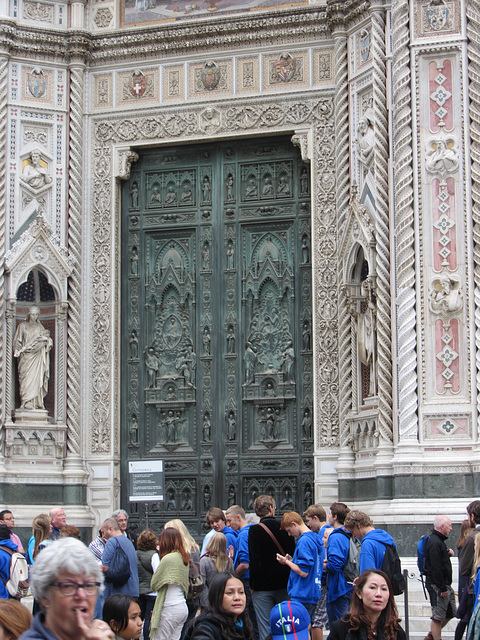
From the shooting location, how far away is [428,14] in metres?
16.0

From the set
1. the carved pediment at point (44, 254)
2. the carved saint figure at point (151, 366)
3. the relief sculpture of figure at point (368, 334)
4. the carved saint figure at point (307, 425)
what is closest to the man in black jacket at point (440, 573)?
the relief sculpture of figure at point (368, 334)

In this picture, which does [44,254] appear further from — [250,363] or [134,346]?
[250,363]

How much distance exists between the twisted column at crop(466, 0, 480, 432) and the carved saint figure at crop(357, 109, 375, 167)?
164 cm

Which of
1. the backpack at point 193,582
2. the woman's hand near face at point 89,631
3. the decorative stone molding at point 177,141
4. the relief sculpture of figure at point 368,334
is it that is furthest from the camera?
the decorative stone molding at point 177,141

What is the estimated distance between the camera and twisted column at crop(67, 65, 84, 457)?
59.1ft

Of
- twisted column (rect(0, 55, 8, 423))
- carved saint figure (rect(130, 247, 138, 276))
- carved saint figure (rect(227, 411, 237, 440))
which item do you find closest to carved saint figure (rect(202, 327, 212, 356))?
carved saint figure (rect(227, 411, 237, 440))

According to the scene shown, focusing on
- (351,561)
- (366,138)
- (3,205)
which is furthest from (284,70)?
(351,561)

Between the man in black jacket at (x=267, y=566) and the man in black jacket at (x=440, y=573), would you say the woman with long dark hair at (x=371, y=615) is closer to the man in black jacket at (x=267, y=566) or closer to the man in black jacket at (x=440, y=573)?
the man in black jacket at (x=267, y=566)

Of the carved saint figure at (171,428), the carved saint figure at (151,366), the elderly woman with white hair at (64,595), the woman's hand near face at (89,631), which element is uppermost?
the carved saint figure at (151,366)

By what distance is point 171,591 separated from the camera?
902 cm

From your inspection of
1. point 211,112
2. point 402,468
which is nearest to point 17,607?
point 402,468

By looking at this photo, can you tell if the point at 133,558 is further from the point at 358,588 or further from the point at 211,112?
the point at 211,112

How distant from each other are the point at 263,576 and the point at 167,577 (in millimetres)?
1657

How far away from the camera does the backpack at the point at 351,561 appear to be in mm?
10344
